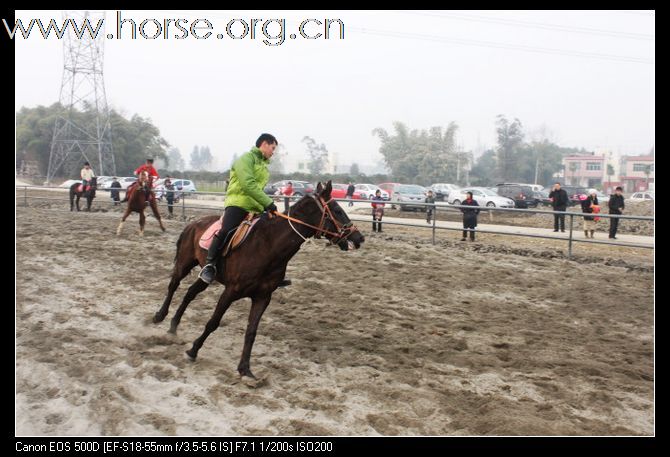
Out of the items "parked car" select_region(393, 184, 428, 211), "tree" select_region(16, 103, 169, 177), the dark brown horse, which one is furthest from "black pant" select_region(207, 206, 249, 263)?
"tree" select_region(16, 103, 169, 177)

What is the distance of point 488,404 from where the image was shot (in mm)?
4977

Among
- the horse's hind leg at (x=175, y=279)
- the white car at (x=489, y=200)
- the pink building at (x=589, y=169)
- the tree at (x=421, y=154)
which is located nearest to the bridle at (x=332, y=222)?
the horse's hind leg at (x=175, y=279)

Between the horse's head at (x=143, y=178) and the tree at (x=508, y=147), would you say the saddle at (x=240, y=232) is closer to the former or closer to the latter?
the horse's head at (x=143, y=178)

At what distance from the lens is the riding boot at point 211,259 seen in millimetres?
6141

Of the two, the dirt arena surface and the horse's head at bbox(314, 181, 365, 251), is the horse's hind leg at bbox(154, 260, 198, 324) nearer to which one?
the dirt arena surface

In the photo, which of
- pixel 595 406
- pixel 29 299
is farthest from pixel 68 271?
pixel 595 406

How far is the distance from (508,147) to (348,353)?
81178 mm

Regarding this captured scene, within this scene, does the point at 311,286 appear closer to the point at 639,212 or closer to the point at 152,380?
the point at 152,380

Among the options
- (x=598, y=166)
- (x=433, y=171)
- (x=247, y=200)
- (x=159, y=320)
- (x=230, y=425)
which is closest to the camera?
(x=230, y=425)

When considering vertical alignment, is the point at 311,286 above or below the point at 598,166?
below

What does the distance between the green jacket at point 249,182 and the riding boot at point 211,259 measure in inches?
17.4

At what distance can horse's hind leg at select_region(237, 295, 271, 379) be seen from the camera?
18.1 feet

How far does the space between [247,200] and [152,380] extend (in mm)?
2049

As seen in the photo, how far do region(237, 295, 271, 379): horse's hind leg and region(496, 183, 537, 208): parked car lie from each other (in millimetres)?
31071
